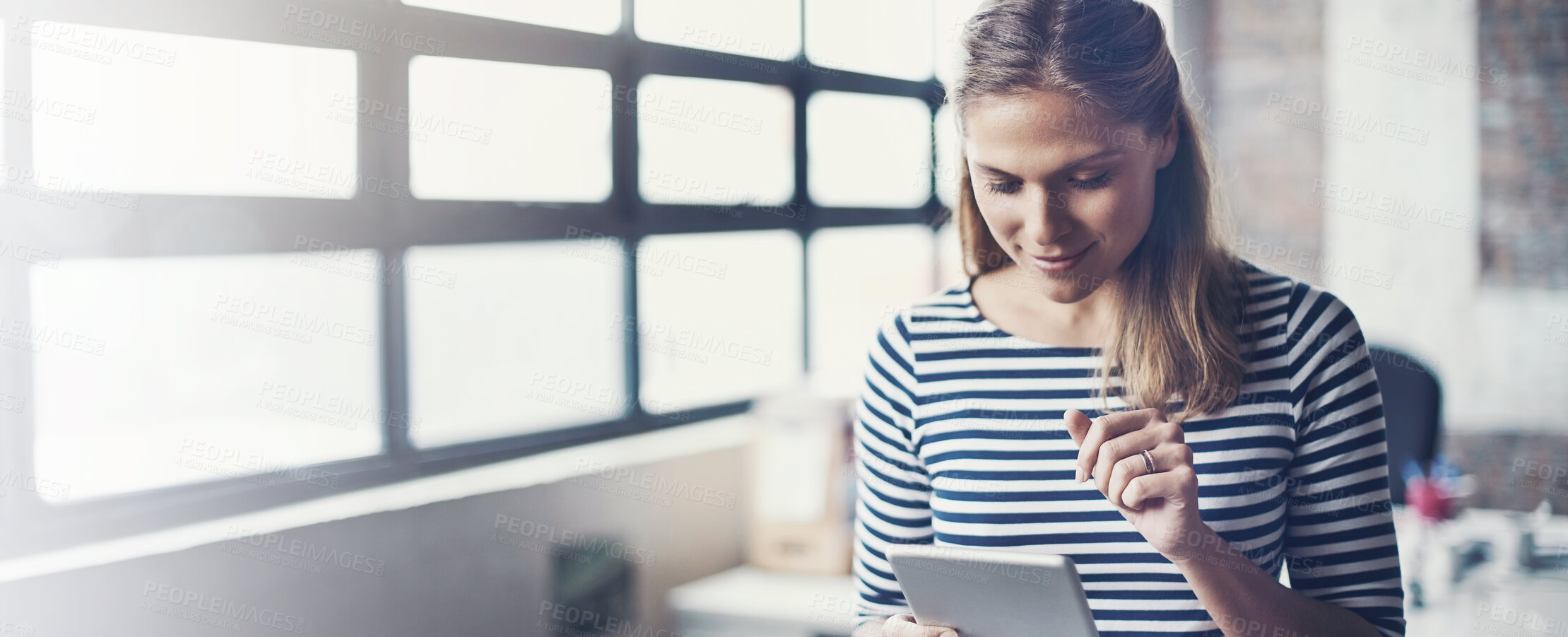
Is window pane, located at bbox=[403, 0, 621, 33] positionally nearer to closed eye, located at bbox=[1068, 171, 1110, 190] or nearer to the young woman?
the young woman

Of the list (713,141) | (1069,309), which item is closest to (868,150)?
(713,141)

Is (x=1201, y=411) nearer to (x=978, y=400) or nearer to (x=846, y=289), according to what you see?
(x=978, y=400)

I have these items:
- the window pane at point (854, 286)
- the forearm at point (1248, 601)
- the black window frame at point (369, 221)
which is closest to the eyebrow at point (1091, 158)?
the forearm at point (1248, 601)

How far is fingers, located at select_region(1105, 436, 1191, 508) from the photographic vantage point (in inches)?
41.1

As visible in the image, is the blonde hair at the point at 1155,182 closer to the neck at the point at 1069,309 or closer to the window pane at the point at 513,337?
the neck at the point at 1069,309

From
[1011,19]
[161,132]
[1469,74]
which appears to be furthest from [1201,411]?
[1469,74]

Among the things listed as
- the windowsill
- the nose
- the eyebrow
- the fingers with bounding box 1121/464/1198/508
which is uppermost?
the eyebrow

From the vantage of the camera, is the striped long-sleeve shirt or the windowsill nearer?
the striped long-sleeve shirt

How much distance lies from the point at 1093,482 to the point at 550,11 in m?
1.87

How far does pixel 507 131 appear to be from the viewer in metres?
2.56

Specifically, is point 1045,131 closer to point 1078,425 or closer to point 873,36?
point 1078,425

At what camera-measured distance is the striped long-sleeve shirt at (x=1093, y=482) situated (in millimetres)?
1169

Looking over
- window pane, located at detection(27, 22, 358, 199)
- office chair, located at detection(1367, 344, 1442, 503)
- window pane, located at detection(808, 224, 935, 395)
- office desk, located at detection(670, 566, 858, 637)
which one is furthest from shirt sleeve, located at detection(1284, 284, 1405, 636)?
window pane, located at detection(808, 224, 935, 395)

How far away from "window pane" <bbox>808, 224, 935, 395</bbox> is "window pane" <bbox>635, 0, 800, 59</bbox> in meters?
0.62
